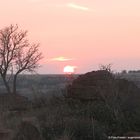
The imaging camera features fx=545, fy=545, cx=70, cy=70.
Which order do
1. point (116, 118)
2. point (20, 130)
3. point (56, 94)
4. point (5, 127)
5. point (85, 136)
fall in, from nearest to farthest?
point (20, 130) < point (85, 136) < point (5, 127) < point (116, 118) < point (56, 94)

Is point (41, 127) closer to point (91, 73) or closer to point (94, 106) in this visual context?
point (94, 106)

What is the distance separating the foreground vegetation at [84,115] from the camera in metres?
20.3

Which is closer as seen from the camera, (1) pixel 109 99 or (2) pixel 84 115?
(2) pixel 84 115

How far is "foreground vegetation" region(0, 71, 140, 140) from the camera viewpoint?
66.5ft

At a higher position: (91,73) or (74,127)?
(91,73)

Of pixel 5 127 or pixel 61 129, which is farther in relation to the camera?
pixel 5 127

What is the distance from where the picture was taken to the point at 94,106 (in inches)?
1099

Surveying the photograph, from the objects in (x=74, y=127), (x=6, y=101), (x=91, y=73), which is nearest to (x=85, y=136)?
(x=74, y=127)

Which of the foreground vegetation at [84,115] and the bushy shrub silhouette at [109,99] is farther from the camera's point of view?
the bushy shrub silhouette at [109,99]

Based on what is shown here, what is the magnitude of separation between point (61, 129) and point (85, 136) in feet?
3.43

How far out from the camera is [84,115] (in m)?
26.6

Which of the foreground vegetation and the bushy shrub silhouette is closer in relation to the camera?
the foreground vegetation

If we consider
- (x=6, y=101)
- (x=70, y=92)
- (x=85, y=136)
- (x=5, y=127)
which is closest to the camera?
(x=85, y=136)

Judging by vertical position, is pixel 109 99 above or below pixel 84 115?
above
